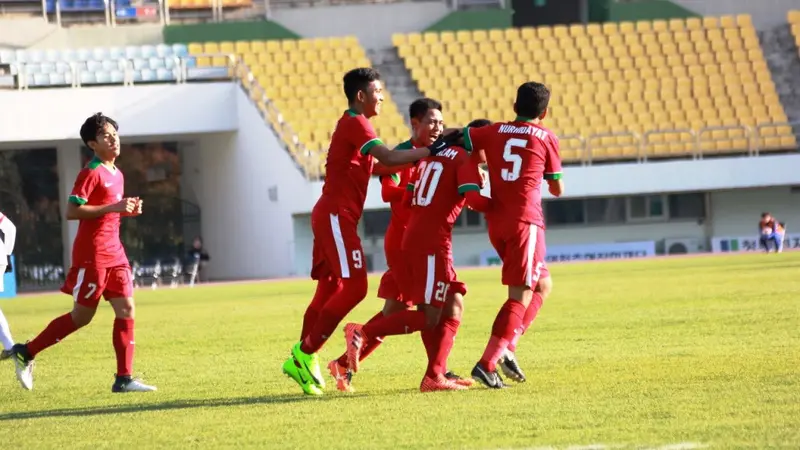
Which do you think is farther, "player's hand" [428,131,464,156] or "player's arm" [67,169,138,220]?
"player's arm" [67,169,138,220]

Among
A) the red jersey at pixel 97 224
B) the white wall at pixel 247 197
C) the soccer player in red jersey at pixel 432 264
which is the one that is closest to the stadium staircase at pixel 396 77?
the white wall at pixel 247 197

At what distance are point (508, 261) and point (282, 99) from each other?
2790 centimetres

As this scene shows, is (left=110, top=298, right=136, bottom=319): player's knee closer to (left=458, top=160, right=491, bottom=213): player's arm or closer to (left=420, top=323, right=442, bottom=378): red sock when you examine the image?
(left=420, top=323, right=442, bottom=378): red sock

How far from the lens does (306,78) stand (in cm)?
3788

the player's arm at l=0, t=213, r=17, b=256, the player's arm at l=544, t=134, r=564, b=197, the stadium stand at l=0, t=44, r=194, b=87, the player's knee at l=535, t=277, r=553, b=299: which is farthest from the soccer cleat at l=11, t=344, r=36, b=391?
the stadium stand at l=0, t=44, r=194, b=87

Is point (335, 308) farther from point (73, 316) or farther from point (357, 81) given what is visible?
point (73, 316)

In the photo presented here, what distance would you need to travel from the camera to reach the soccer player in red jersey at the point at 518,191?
31.6 feet

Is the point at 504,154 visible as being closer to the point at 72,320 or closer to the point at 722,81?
the point at 72,320

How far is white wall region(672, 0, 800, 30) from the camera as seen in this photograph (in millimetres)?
42094

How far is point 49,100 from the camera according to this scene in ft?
114

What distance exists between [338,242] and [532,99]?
156 cm

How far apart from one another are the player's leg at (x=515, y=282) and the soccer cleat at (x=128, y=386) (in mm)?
2489

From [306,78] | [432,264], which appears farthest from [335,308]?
[306,78]

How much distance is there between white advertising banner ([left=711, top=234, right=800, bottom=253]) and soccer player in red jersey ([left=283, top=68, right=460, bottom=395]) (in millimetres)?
28513
